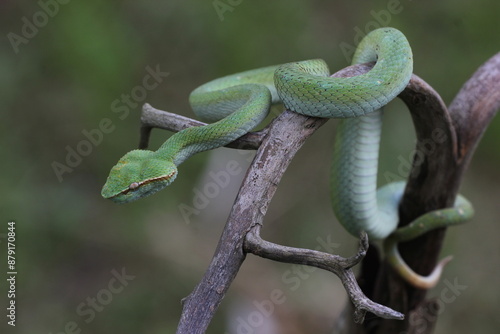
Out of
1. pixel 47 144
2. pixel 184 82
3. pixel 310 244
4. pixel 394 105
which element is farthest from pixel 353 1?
pixel 47 144

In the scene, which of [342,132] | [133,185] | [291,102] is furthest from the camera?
[342,132]

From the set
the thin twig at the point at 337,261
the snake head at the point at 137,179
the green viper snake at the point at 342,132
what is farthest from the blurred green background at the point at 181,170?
the thin twig at the point at 337,261

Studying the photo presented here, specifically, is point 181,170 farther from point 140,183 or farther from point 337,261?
point 337,261

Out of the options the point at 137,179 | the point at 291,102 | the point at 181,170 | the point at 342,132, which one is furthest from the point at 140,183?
the point at 181,170

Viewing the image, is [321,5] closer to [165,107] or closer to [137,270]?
[165,107]

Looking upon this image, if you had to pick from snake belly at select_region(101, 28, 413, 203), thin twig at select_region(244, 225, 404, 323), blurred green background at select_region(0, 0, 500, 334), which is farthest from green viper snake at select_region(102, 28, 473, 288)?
blurred green background at select_region(0, 0, 500, 334)

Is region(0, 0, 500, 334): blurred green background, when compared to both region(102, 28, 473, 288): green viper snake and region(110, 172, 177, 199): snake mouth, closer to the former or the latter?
region(102, 28, 473, 288): green viper snake

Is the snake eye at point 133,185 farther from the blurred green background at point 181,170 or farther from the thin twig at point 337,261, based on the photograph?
the blurred green background at point 181,170

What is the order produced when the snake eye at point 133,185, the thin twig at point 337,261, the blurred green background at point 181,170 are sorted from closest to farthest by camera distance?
the thin twig at point 337,261, the snake eye at point 133,185, the blurred green background at point 181,170
